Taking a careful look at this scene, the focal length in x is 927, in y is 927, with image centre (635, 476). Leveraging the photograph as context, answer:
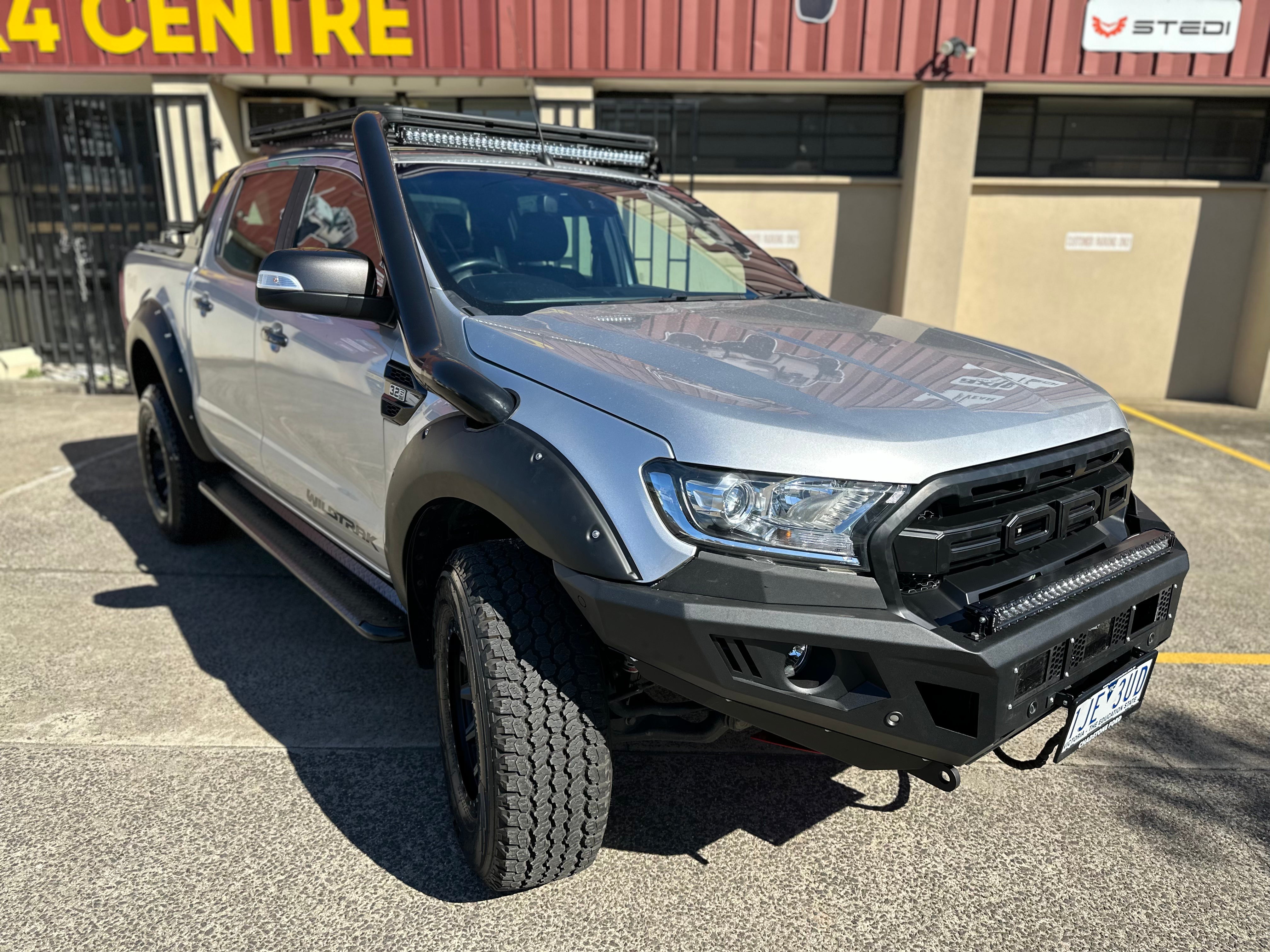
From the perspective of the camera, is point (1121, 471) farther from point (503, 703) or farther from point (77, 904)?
point (77, 904)

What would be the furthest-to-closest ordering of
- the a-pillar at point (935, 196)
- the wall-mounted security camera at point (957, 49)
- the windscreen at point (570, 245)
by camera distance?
the a-pillar at point (935, 196) → the wall-mounted security camera at point (957, 49) → the windscreen at point (570, 245)

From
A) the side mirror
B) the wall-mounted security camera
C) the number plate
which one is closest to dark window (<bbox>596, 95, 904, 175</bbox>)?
the wall-mounted security camera

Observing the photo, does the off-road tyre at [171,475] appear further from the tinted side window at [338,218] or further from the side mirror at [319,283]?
the side mirror at [319,283]

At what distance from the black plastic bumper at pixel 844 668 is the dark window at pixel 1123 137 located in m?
8.77

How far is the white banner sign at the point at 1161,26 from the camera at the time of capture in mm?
8344

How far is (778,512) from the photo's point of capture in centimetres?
183

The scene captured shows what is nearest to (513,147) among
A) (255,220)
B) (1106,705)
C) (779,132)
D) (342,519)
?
(255,220)

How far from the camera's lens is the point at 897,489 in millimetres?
1837

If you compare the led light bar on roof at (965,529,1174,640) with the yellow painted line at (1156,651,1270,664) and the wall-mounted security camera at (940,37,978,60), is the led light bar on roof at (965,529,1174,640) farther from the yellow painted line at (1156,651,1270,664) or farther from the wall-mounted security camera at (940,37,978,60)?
the wall-mounted security camera at (940,37,978,60)

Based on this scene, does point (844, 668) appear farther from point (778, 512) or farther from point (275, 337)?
point (275, 337)

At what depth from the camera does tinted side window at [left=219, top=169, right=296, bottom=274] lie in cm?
354

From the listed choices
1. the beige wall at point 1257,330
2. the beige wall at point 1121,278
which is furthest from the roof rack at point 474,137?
the beige wall at point 1257,330

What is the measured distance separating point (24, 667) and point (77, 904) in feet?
4.92

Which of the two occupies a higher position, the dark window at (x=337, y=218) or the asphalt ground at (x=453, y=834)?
the dark window at (x=337, y=218)
